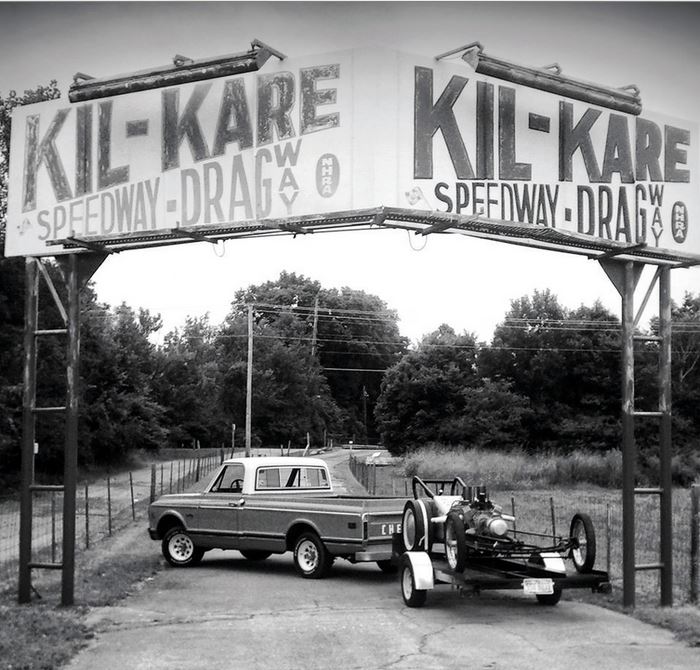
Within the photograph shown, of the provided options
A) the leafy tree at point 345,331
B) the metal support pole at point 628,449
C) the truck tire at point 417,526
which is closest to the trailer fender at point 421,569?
the truck tire at point 417,526

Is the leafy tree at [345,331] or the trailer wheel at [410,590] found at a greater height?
the leafy tree at [345,331]

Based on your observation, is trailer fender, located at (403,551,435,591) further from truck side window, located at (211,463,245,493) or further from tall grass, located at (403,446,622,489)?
tall grass, located at (403,446,622,489)

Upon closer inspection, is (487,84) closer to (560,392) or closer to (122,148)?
(122,148)

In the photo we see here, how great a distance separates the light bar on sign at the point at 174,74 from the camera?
11.5 meters

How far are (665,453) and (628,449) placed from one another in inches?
19.9

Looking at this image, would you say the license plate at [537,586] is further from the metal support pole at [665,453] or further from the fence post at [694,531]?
the fence post at [694,531]

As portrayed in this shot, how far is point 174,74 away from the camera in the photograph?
1215 centimetres

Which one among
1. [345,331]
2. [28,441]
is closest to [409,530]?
[28,441]

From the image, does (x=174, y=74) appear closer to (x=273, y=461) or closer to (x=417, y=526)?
(x=417, y=526)

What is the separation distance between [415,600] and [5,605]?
15.7ft

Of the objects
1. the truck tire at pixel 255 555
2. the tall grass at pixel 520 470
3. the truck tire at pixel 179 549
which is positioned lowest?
the tall grass at pixel 520 470

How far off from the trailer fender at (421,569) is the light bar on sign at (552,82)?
564cm

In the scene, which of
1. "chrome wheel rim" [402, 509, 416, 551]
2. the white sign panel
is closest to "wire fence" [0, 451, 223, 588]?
"chrome wheel rim" [402, 509, 416, 551]

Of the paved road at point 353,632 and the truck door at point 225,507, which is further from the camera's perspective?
the truck door at point 225,507
